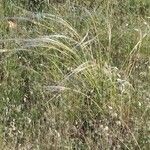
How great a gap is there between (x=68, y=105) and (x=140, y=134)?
561 millimetres

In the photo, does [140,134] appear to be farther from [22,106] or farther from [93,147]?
[22,106]

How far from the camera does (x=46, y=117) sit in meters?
3.57

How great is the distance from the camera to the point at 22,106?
12.3 ft

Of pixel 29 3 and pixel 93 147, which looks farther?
pixel 29 3

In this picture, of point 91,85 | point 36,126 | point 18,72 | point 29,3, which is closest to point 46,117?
point 36,126

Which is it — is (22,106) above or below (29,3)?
below

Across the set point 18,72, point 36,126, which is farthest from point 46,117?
point 18,72

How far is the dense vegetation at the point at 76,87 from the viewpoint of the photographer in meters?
3.40

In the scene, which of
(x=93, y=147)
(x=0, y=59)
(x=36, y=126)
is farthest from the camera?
(x=0, y=59)

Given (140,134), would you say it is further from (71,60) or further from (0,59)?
(0,59)

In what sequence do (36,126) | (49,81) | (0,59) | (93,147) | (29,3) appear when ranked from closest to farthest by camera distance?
(93,147) < (36,126) < (49,81) < (0,59) < (29,3)

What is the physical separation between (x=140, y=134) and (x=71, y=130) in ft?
1.52

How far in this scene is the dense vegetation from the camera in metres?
3.40

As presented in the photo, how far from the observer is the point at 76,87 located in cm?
368
